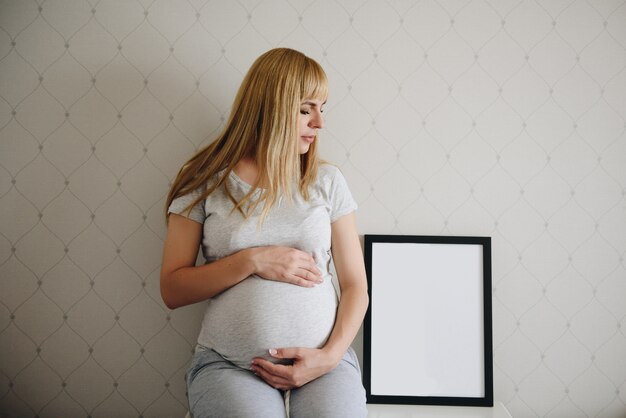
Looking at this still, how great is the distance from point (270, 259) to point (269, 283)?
54 mm

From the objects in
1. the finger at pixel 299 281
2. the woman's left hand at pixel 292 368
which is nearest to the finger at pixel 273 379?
the woman's left hand at pixel 292 368

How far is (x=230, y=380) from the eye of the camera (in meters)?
0.97

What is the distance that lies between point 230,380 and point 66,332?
72cm

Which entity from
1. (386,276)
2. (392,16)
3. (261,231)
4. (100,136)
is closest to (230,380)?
(261,231)

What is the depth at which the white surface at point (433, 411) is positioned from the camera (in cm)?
124

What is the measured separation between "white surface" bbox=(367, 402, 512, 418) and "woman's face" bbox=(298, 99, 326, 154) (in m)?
0.74

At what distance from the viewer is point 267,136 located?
116 cm

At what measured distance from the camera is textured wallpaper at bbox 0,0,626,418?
139cm

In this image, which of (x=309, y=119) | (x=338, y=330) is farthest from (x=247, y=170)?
(x=338, y=330)

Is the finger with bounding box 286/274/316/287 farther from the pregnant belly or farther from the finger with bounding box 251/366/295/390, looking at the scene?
the finger with bounding box 251/366/295/390

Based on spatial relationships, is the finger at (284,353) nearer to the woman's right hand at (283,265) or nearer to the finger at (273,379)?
the finger at (273,379)

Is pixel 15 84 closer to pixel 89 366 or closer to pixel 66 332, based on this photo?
pixel 66 332

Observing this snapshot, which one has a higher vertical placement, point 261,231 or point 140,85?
point 140,85

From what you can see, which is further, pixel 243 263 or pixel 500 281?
pixel 500 281
